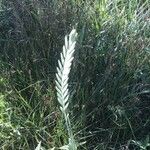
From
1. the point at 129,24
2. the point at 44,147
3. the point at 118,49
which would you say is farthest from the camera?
the point at 129,24

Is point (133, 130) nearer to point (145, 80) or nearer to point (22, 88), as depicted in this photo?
point (145, 80)

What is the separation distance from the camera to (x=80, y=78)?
1.65 m

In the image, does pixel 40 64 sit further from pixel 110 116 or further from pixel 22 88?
pixel 110 116

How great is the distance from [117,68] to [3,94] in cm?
53

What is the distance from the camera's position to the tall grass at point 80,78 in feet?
5.33

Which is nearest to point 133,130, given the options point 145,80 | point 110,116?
point 110,116

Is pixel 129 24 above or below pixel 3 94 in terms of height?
above

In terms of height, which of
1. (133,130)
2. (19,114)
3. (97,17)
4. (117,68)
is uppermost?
(97,17)

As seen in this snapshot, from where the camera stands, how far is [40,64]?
1.79m

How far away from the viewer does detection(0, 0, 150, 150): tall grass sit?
1625 mm

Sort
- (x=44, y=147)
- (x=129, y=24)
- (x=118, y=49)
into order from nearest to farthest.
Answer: (x=44, y=147) → (x=118, y=49) → (x=129, y=24)

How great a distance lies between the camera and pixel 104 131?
165 centimetres

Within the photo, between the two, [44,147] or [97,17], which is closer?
[44,147]

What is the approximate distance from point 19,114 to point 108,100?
39cm
